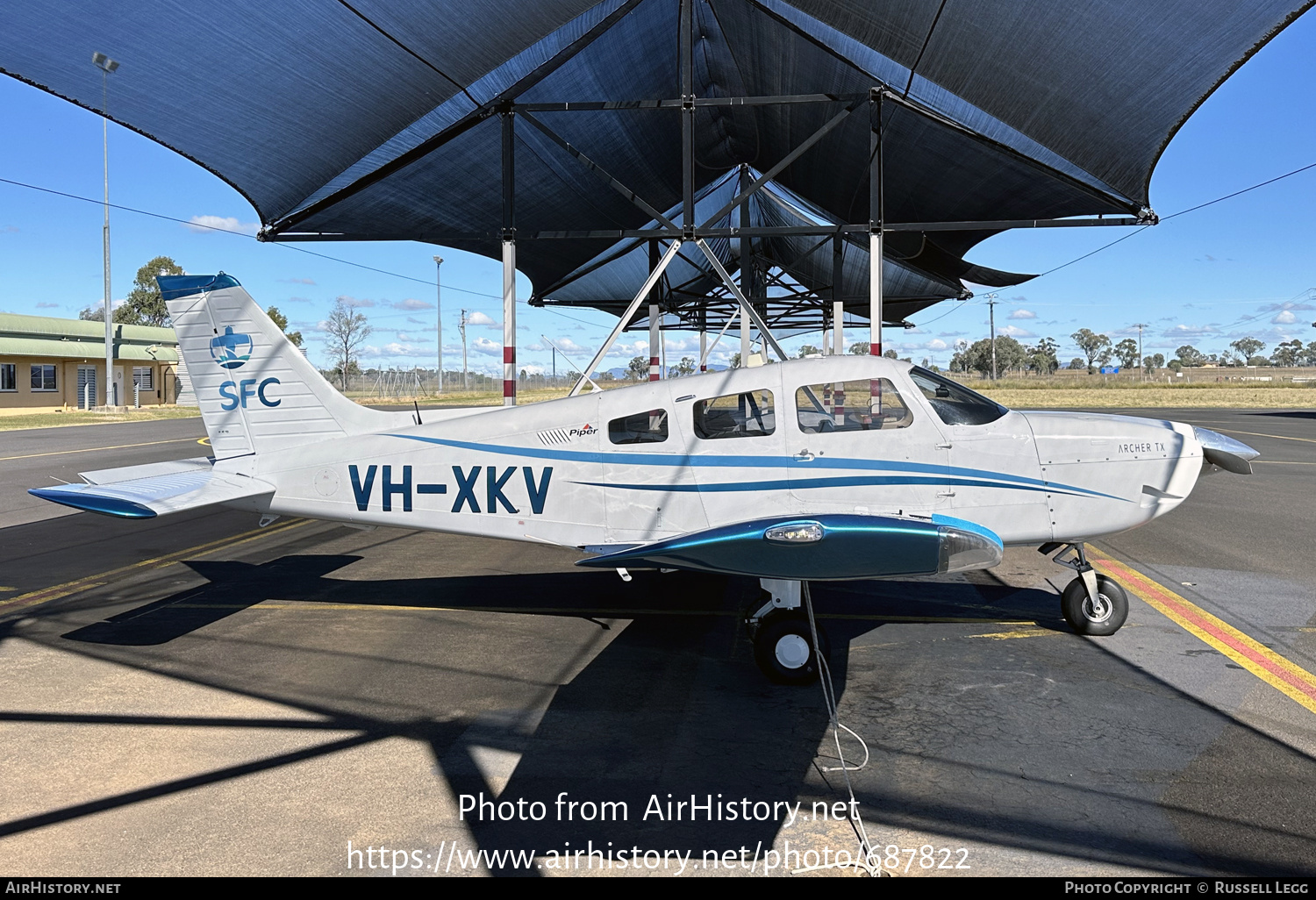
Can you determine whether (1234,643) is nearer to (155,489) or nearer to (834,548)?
(834,548)

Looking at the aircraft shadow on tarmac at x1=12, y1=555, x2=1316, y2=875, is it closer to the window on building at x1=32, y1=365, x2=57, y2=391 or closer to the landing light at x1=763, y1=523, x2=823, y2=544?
the landing light at x1=763, y1=523, x2=823, y2=544

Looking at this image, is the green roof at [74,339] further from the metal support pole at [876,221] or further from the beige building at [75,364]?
the metal support pole at [876,221]

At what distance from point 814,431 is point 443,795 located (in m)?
3.84

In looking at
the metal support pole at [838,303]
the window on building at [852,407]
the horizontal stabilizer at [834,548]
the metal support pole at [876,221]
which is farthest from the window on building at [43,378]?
the horizontal stabilizer at [834,548]

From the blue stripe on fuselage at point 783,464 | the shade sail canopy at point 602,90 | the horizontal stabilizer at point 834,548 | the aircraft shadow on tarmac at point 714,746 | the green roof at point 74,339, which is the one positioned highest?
the green roof at point 74,339

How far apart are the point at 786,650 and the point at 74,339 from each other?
6346 centimetres

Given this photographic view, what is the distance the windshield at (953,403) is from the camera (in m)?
6.64

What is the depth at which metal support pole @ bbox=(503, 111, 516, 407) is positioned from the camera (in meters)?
12.6

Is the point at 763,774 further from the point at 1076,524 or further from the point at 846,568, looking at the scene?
the point at 1076,524

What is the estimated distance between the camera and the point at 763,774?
4438mm

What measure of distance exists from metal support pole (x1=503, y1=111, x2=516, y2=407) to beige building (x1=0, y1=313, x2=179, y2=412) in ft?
153

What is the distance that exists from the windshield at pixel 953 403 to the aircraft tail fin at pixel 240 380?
5.16 m

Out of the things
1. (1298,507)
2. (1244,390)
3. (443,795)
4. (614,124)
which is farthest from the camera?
(1244,390)
